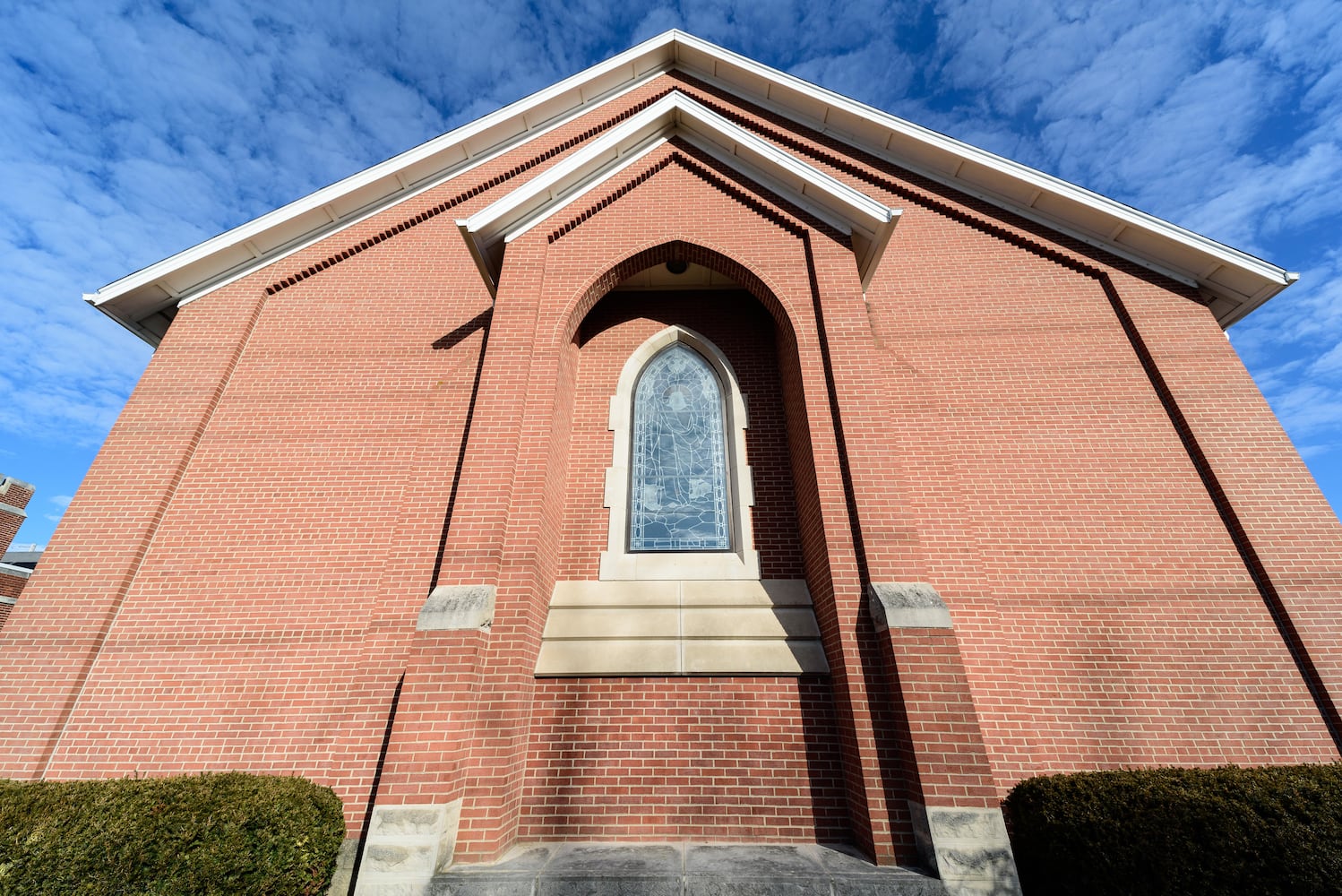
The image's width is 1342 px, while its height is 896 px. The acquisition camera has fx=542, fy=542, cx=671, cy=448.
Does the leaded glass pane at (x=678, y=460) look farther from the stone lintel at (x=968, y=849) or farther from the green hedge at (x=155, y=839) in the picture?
the green hedge at (x=155, y=839)

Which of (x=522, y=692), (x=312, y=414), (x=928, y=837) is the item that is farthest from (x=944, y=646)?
(x=312, y=414)

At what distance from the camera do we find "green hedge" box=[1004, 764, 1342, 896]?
346 centimetres

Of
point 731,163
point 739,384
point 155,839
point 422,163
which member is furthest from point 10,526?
point 731,163

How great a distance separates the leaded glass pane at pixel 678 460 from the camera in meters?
6.23

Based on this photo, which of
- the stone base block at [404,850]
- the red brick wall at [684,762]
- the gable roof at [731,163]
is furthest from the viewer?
the gable roof at [731,163]

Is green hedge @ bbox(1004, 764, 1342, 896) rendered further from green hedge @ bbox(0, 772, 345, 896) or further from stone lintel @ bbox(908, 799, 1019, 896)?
green hedge @ bbox(0, 772, 345, 896)

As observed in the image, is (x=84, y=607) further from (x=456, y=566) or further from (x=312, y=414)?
(x=456, y=566)

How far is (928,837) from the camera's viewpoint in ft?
13.0

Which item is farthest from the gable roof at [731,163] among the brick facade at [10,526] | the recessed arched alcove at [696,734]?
the brick facade at [10,526]

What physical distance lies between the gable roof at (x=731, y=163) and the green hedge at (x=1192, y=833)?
18.3ft

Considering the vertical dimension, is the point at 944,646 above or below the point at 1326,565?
below

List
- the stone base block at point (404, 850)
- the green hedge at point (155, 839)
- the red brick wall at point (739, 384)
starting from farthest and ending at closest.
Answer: the red brick wall at point (739, 384) → the stone base block at point (404, 850) → the green hedge at point (155, 839)

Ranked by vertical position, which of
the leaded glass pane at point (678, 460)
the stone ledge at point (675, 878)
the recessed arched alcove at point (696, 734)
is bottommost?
the stone ledge at point (675, 878)

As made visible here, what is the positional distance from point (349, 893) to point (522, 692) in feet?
6.46
